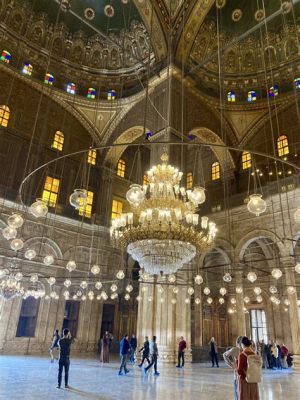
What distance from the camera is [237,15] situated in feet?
49.2

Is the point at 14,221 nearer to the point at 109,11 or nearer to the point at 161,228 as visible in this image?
the point at 161,228

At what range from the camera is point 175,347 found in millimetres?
10586

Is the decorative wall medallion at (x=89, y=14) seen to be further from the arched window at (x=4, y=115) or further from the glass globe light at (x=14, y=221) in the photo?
the glass globe light at (x=14, y=221)

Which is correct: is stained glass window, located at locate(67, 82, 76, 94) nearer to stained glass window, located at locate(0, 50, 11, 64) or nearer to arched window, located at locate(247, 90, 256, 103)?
stained glass window, located at locate(0, 50, 11, 64)

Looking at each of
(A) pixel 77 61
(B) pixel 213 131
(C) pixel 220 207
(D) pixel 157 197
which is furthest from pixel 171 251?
(A) pixel 77 61

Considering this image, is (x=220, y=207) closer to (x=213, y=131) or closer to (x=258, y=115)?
(x=213, y=131)

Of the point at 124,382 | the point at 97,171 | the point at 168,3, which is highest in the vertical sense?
the point at 168,3

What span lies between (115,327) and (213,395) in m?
12.0

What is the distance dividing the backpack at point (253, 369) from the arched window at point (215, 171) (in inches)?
574

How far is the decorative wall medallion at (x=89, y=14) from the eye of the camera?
613 inches

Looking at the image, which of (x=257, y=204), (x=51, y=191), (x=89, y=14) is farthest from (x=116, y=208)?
(x=257, y=204)

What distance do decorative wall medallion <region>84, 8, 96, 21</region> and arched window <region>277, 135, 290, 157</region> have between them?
432 inches

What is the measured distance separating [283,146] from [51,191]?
11.7 metres

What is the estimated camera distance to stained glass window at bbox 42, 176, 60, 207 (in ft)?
51.7
